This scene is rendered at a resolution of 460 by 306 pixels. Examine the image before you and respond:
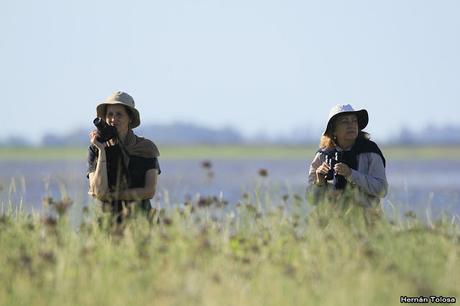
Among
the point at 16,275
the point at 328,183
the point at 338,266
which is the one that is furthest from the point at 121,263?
the point at 328,183

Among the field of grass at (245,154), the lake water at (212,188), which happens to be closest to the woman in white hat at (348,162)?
the lake water at (212,188)

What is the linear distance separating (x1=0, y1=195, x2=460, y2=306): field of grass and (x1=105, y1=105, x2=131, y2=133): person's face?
772 mm

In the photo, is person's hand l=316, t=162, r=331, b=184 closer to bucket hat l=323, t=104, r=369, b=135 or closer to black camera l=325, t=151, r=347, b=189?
black camera l=325, t=151, r=347, b=189

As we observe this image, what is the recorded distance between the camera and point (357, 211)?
671cm

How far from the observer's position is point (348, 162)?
7.42 m

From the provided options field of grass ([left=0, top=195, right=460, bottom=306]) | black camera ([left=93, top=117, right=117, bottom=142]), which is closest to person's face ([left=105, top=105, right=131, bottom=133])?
black camera ([left=93, top=117, right=117, bottom=142])

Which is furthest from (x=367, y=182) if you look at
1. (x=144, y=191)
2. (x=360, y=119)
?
(x=144, y=191)

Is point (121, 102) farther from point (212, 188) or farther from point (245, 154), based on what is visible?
point (245, 154)

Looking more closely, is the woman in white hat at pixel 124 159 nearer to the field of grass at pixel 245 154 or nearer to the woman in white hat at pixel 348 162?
the woman in white hat at pixel 348 162

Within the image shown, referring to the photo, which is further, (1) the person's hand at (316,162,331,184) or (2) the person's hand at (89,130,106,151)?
(1) the person's hand at (316,162,331,184)

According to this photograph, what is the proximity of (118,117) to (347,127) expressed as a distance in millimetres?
1634

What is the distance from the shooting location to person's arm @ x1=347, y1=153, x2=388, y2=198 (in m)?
7.17

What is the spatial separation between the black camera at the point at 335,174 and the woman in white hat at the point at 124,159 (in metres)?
1.21

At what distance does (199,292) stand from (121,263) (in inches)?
32.3
